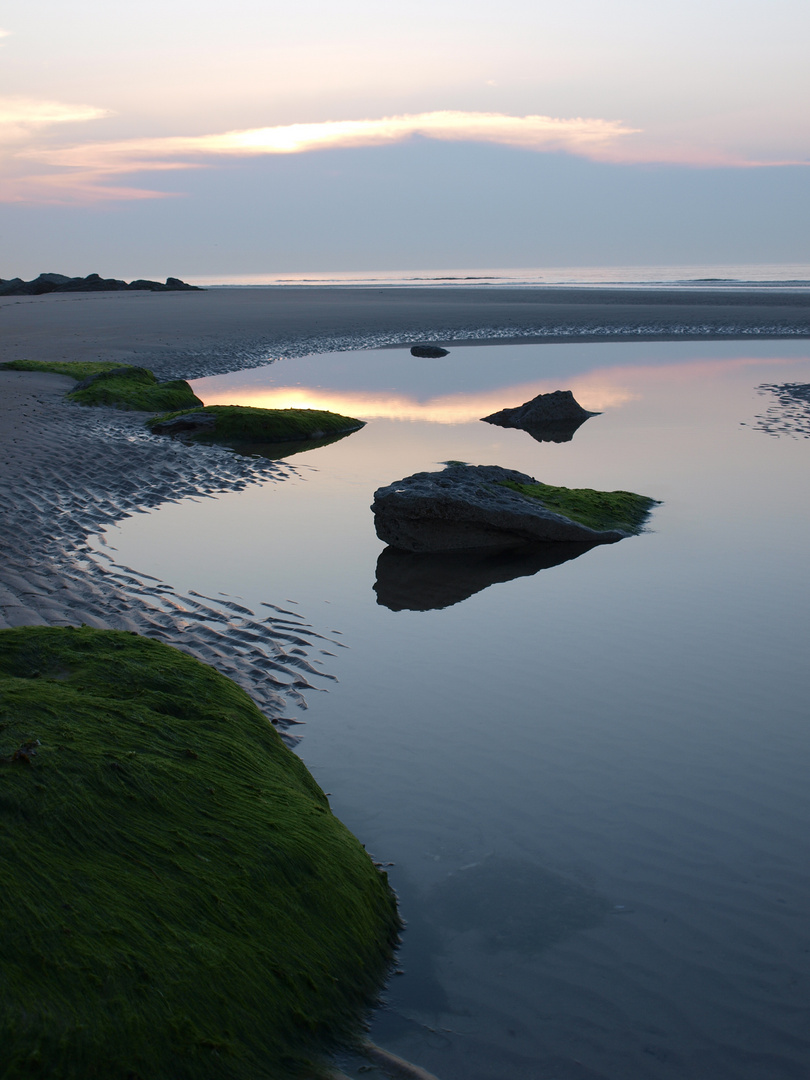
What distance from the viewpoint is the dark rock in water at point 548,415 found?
1628 cm

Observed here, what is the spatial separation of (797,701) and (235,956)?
403cm

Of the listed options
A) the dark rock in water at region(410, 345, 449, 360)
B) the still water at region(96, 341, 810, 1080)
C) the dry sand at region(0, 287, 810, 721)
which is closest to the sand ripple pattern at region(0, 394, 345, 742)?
the dry sand at region(0, 287, 810, 721)

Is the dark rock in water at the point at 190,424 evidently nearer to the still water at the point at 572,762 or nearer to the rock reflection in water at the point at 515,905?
the still water at the point at 572,762

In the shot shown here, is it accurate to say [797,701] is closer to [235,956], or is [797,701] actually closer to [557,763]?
[557,763]

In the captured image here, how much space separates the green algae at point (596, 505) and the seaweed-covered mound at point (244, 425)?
5932mm

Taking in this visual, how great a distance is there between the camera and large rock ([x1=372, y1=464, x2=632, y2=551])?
897cm

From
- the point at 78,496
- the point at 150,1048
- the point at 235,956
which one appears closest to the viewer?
the point at 150,1048

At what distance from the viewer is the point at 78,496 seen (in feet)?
33.8

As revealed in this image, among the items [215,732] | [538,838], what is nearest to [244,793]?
[215,732]

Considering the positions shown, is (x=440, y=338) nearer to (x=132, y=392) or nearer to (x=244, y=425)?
(x=132, y=392)

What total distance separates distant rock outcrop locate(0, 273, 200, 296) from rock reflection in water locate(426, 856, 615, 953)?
81968 millimetres

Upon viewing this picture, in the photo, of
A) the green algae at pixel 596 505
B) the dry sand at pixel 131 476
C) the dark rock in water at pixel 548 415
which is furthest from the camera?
the dark rock in water at pixel 548 415

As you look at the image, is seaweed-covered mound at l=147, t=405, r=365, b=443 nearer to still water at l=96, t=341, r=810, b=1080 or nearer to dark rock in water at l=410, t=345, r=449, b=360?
still water at l=96, t=341, r=810, b=1080

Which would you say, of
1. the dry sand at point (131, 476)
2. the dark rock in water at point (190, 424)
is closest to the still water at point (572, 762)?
the dry sand at point (131, 476)
